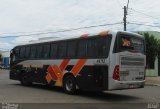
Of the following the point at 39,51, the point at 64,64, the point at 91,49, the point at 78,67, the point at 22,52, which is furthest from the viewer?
the point at 22,52

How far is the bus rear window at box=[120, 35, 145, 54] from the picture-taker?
634 inches

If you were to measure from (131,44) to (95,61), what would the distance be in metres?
1.83

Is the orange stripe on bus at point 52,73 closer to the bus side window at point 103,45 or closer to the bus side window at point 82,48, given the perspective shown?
the bus side window at point 82,48

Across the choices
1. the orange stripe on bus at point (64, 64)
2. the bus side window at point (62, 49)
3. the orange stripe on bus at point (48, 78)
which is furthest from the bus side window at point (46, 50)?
the orange stripe on bus at point (64, 64)

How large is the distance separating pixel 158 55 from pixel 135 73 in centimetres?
2176

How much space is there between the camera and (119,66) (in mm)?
15812

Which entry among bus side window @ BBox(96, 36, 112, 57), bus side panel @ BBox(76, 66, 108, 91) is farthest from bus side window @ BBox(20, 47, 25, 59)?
bus side window @ BBox(96, 36, 112, 57)

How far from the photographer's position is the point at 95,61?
16.5 meters

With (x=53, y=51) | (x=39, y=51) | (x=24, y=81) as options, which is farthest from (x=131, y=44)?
(x=24, y=81)

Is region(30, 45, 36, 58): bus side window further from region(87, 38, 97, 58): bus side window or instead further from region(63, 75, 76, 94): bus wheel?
region(87, 38, 97, 58): bus side window

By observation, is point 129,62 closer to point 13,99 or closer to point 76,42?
point 76,42

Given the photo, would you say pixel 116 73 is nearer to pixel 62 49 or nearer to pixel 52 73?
pixel 62 49

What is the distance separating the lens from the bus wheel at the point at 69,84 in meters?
17.9

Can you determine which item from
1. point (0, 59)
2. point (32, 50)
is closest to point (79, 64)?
point (32, 50)
